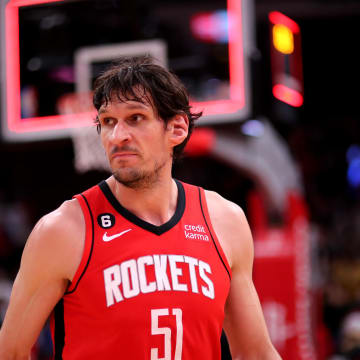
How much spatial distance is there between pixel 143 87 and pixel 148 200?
47cm

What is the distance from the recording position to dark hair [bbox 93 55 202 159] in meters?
2.86

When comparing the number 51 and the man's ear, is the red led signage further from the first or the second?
the number 51

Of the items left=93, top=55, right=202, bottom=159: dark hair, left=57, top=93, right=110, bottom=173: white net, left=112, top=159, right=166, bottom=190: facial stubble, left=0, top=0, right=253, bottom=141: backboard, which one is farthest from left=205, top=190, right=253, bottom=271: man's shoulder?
left=57, top=93, right=110, bottom=173: white net

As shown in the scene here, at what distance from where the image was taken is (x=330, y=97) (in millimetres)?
16219

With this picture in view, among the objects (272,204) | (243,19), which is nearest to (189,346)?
(243,19)

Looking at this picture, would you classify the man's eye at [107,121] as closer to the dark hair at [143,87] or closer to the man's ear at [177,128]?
the dark hair at [143,87]

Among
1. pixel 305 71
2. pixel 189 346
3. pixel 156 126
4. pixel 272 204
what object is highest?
pixel 305 71

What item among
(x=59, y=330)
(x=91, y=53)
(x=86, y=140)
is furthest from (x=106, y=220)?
(x=91, y=53)

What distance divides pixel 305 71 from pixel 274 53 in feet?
18.8

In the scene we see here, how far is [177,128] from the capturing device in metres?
3.03

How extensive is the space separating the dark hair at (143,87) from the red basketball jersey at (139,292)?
0.41 m

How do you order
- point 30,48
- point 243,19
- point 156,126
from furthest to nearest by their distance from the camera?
point 30,48
point 243,19
point 156,126

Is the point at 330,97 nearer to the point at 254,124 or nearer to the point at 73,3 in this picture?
the point at 254,124

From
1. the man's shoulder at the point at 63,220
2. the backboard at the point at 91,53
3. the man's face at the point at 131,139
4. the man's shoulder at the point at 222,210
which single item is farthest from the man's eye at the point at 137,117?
the backboard at the point at 91,53
